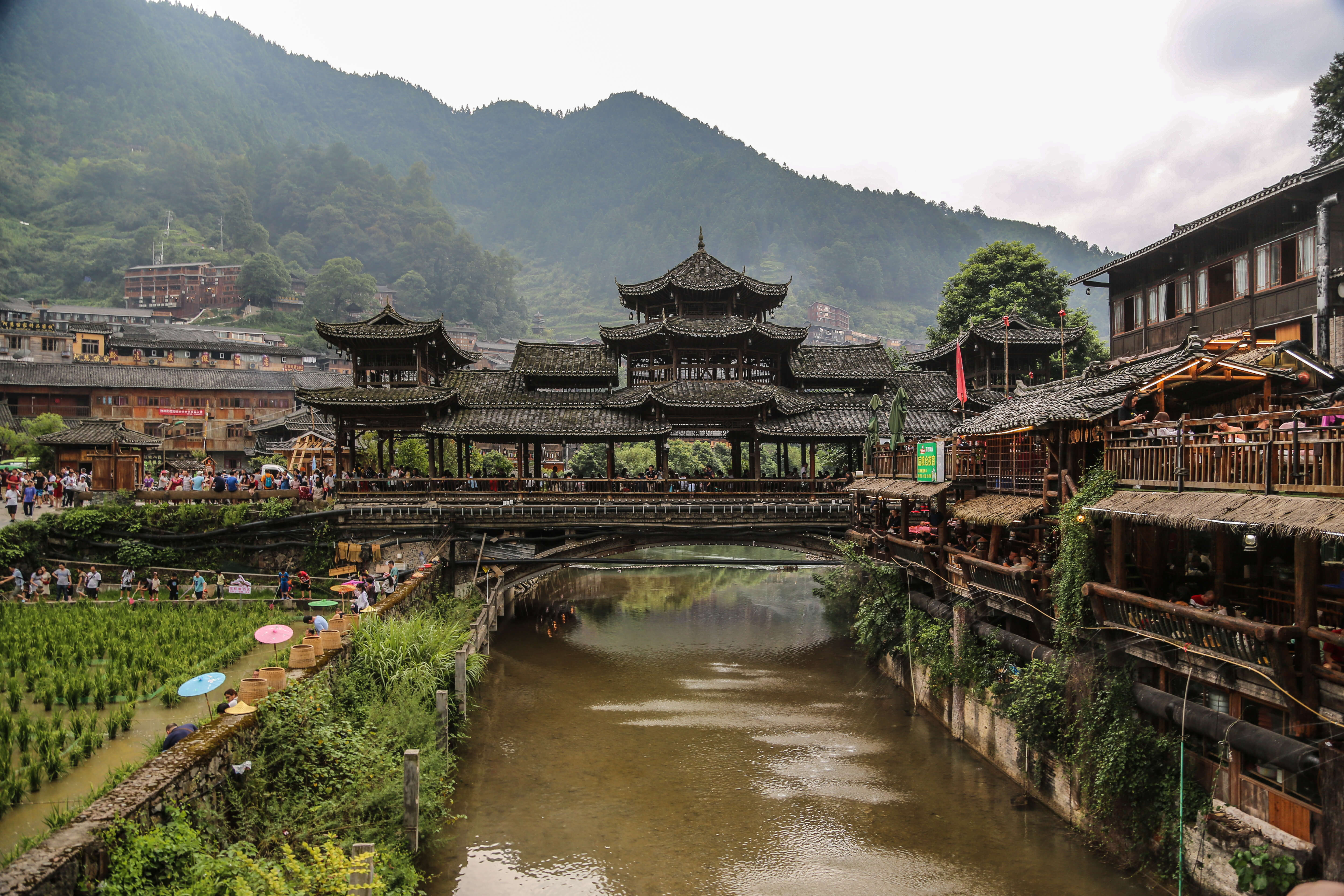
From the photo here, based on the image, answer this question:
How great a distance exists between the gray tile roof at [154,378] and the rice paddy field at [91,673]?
140ft

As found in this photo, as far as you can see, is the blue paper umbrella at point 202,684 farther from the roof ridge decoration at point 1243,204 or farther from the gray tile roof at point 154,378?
the gray tile roof at point 154,378

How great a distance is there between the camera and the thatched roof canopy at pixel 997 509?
1627 centimetres

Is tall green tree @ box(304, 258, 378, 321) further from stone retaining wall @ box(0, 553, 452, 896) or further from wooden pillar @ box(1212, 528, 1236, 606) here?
wooden pillar @ box(1212, 528, 1236, 606)

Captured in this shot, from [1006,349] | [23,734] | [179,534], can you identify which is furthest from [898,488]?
[179,534]

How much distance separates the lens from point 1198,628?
10.9 metres

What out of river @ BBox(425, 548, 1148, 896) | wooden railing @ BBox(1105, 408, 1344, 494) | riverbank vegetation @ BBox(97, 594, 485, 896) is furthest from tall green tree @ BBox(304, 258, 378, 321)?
wooden railing @ BBox(1105, 408, 1344, 494)

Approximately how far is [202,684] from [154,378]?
60239 mm

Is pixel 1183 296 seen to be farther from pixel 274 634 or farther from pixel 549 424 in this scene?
pixel 274 634

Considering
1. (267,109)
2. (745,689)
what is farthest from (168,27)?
(745,689)

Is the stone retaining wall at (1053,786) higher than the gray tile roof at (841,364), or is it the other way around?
the gray tile roof at (841,364)

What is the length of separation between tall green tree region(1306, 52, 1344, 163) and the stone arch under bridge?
75.1 ft

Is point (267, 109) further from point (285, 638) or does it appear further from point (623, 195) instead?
point (285, 638)

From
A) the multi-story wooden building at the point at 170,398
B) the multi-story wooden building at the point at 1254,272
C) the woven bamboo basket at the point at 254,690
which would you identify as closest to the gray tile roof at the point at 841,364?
the multi-story wooden building at the point at 1254,272

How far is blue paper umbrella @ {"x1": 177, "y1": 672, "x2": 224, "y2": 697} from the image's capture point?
12297 mm
